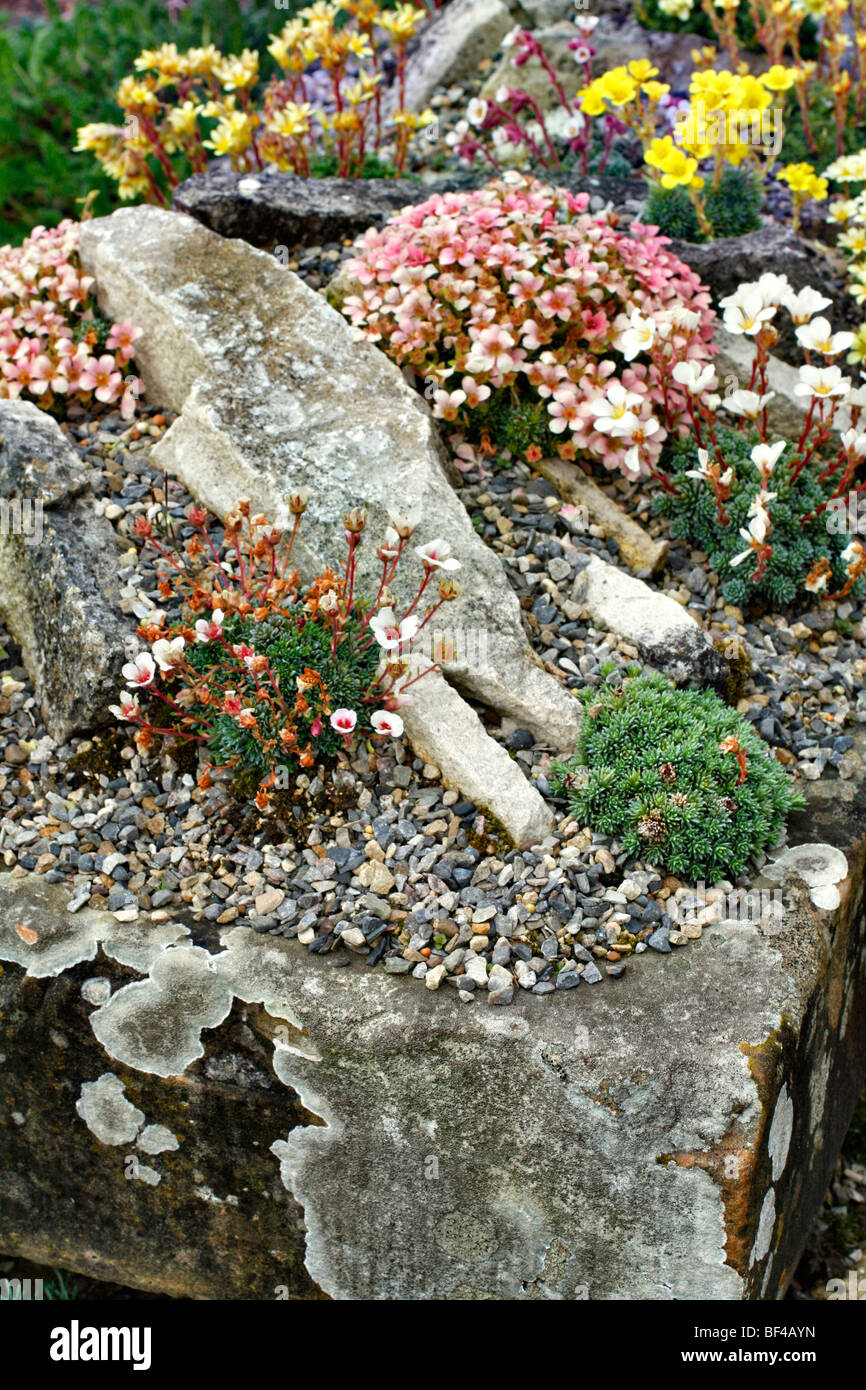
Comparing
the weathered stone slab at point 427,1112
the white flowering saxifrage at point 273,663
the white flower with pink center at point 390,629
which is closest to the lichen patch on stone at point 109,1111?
the weathered stone slab at point 427,1112

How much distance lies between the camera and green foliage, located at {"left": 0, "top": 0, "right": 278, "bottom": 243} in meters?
6.55

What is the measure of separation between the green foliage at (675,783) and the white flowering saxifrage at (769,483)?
0.67m

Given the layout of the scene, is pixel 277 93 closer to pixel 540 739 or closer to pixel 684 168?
pixel 684 168

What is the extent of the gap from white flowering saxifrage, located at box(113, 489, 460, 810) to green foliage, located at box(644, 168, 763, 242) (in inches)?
88.6

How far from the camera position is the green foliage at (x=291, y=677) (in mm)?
3414

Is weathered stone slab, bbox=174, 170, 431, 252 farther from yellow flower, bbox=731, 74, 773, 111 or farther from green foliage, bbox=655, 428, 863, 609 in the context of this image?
green foliage, bbox=655, 428, 863, 609

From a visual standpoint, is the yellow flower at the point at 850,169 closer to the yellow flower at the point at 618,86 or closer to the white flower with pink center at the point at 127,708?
the yellow flower at the point at 618,86

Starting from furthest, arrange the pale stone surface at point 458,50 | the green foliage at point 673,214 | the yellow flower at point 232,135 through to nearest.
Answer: the pale stone surface at point 458,50 → the yellow flower at point 232,135 → the green foliage at point 673,214

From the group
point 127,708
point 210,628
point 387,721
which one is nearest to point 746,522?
point 387,721

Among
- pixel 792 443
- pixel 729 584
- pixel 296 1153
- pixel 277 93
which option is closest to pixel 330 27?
pixel 277 93

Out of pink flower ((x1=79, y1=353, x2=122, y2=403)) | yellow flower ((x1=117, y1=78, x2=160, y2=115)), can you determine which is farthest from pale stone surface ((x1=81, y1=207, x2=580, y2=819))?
yellow flower ((x1=117, y1=78, x2=160, y2=115))

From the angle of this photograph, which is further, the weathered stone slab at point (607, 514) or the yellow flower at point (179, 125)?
the yellow flower at point (179, 125)

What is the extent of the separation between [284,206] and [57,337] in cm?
112

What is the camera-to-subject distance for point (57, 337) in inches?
176
